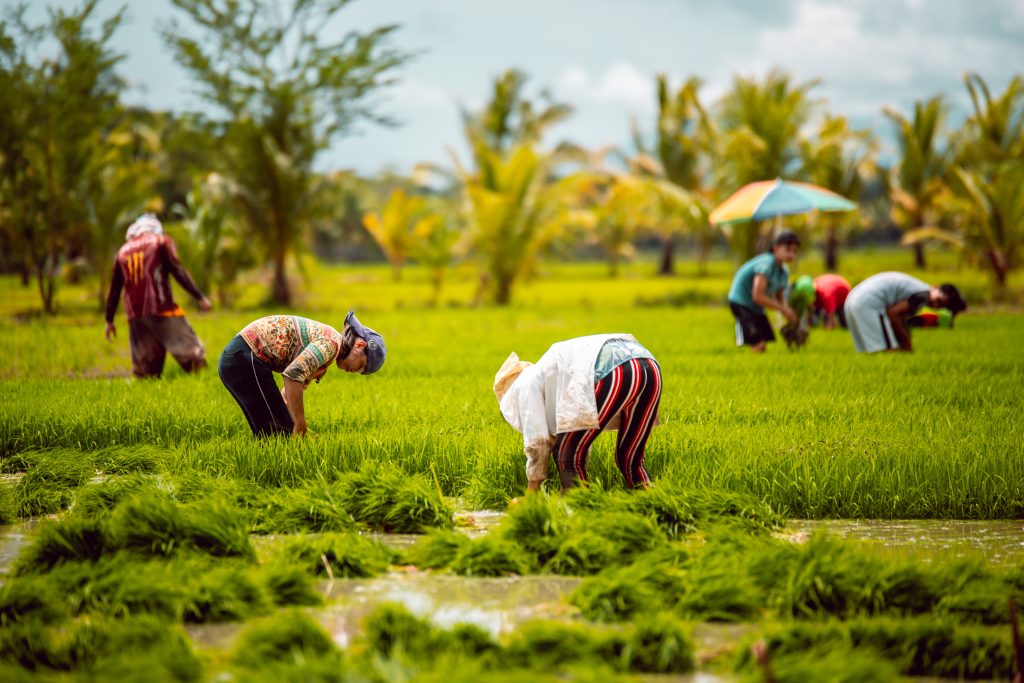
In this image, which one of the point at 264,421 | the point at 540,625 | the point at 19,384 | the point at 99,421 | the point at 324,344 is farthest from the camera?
the point at 19,384

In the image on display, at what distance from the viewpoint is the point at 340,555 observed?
12.6 feet

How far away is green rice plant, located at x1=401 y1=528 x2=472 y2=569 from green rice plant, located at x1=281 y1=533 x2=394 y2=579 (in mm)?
95

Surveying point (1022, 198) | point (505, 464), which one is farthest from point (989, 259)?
point (505, 464)

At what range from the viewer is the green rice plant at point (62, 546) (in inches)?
150

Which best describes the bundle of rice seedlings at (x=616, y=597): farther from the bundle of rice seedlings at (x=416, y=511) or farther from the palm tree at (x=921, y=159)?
the palm tree at (x=921, y=159)

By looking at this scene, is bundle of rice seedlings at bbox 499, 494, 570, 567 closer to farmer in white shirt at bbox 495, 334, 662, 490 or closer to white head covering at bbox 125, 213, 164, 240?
farmer in white shirt at bbox 495, 334, 662, 490

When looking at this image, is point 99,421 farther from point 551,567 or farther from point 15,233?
point 15,233

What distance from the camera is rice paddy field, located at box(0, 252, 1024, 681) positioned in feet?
9.82

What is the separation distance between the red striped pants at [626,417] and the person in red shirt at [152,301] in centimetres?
453

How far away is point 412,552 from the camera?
4.00 m

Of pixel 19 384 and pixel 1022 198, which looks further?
pixel 1022 198

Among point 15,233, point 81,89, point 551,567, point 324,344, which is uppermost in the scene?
point 81,89

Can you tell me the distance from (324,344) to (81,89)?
1405cm

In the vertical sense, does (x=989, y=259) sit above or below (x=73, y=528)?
above
